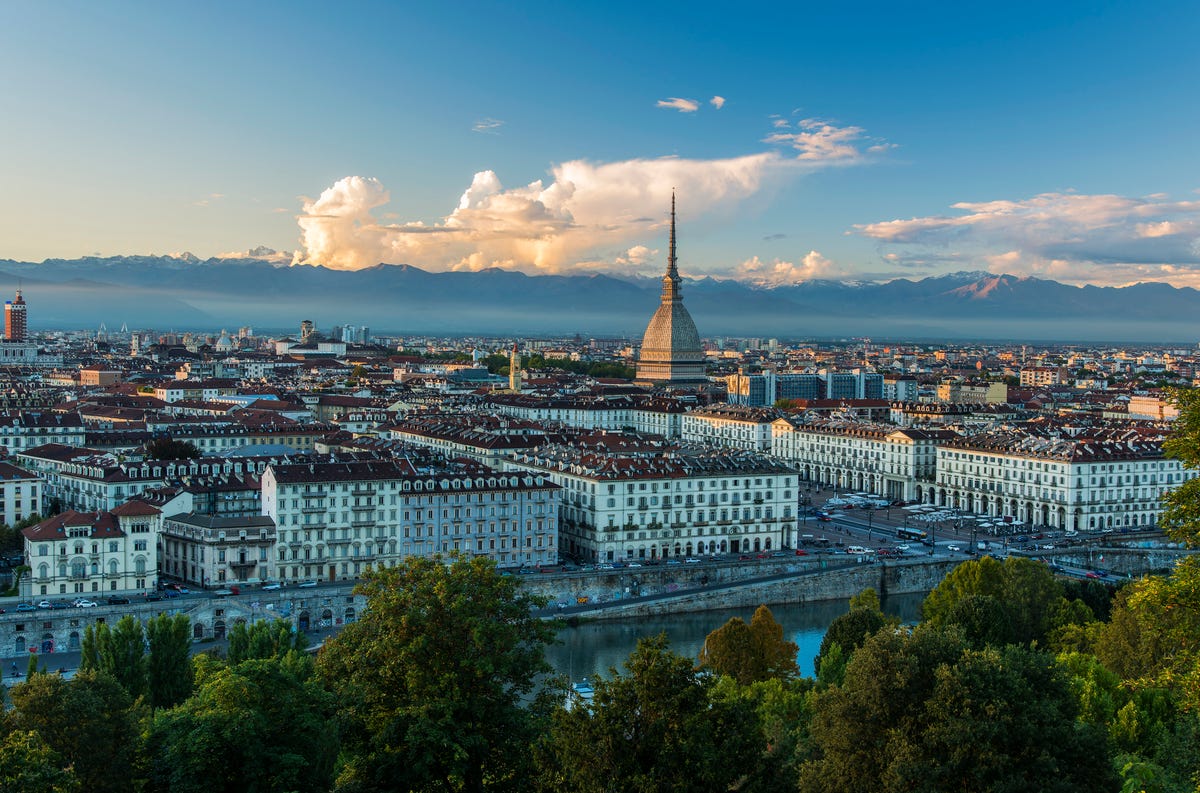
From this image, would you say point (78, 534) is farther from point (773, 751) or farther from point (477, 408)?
point (477, 408)

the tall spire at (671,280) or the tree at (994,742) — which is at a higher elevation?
the tall spire at (671,280)

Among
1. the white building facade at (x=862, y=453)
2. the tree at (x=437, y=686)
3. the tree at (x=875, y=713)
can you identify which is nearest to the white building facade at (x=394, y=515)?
the tree at (x=437, y=686)

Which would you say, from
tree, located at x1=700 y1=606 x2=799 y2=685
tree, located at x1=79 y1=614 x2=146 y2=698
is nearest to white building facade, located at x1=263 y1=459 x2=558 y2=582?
tree, located at x1=700 y1=606 x2=799 y2=685

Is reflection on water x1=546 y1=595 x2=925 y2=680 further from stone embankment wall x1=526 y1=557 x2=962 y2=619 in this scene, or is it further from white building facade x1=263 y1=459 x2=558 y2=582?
white building facade x1=263 y1=459 x2=558 y2=582

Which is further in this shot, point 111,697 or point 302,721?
point 111,697

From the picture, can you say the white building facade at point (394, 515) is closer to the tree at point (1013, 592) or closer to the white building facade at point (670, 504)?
the white building facade at point (670, 504)

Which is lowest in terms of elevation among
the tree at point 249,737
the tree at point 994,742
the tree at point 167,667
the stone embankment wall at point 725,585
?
the stone embankment wall at point 725,585

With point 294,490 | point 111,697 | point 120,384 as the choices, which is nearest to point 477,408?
point 120,384
